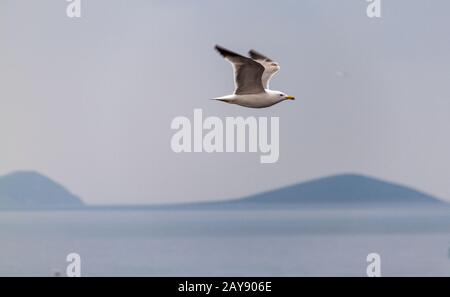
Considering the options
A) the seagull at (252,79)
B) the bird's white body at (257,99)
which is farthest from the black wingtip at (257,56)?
the bird's white body at (257,99)

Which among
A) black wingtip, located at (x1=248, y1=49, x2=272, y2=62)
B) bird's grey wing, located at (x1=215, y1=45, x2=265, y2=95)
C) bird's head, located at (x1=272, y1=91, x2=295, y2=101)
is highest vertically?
black wingtip, located at (x1=248, y1=49, x2=272, y2=62)

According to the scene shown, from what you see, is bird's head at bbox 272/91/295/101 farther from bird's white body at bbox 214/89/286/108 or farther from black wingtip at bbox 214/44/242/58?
black wingtip at bbox 214/44/242/58

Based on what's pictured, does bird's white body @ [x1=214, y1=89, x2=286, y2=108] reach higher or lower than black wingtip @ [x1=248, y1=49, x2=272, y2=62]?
lower

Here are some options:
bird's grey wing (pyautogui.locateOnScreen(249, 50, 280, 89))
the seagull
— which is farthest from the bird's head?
bird's grey wing (pyautogui.locateOnScreen(249, 50, 280, 89))

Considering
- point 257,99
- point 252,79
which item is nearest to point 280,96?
point 257,99

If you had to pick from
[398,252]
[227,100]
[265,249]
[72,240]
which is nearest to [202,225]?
[265,249]

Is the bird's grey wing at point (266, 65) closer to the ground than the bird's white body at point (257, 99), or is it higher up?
higher up

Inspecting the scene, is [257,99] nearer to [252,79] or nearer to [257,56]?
[252,79]

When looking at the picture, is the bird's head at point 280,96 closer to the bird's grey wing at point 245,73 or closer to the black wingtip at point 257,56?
the bird's grey wing at point 245,73
